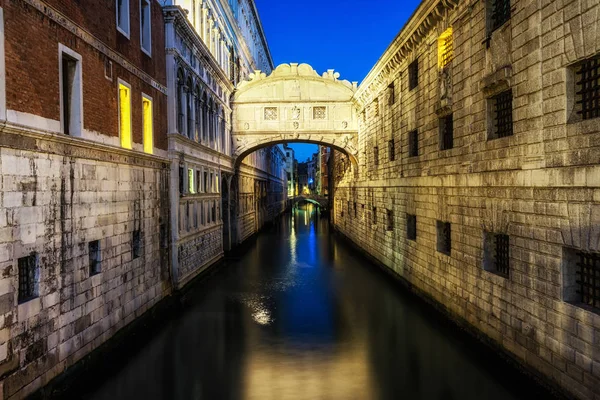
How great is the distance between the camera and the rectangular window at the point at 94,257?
400 inches

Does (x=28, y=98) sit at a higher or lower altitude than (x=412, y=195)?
higher

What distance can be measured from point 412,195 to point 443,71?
4.83 meters

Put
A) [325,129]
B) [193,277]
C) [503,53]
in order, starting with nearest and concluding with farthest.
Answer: [503,53] < [193,277] < [325,129]

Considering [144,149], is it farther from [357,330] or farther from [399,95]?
[399,95]

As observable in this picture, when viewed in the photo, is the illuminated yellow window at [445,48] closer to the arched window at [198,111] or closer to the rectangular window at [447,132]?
A: the rectangular window at [447,132]

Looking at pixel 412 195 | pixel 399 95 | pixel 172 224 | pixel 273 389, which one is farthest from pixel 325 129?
pixel 273 389

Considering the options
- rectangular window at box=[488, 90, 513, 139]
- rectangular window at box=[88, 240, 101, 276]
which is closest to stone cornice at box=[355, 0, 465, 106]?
rectangular window at box=[488, 90, 513, 139]

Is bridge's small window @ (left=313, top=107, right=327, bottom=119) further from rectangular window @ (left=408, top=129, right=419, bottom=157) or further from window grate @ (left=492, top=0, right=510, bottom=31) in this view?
window grate @ (left=492, top=0, right=510, bottom=31)

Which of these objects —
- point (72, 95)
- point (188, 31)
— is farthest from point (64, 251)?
point (188, 31)

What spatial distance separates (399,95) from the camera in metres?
18.5

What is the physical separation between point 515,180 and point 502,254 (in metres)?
1.92

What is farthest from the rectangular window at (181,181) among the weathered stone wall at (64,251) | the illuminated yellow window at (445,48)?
the illuminated yellow window at (445,48)

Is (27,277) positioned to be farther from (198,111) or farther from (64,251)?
(198,111)

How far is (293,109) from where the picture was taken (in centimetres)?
2719
